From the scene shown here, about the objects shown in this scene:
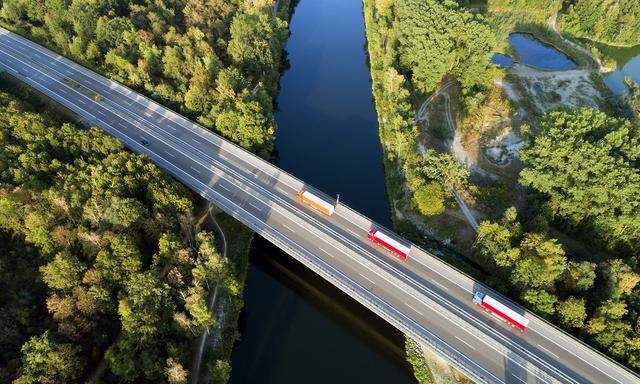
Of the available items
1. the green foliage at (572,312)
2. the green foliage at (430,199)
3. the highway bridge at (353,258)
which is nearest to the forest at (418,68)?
the green foliage at (430,199)

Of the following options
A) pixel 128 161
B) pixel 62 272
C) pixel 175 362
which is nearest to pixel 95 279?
pixel 62 272

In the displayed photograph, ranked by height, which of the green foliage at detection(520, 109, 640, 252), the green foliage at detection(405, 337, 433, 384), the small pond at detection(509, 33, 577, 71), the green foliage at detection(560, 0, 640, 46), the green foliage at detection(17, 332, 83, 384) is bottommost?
the green foliage at detection(17, 332, 83, 384)

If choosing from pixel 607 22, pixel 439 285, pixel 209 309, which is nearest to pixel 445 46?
pixel 439 285

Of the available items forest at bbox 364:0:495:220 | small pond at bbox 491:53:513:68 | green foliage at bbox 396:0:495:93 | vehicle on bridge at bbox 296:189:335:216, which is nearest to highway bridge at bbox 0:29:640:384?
vehicle on bridge at bbox 296:189:335:216

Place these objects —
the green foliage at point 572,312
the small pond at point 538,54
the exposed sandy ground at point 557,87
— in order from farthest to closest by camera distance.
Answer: the small pond at point 538,54
the exposed sandy ground at point 557,87
the green foliage at point 572,312

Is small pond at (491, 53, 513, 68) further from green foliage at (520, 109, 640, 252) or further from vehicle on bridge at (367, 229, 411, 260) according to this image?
vehicle on bridge at (367, 229, 411, 260)

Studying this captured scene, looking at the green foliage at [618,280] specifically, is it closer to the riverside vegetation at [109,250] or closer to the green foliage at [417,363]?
the green foliage at [417,363]

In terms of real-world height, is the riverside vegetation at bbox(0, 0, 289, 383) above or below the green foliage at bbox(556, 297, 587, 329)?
below
